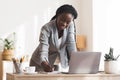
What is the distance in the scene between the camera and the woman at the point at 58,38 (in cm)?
230

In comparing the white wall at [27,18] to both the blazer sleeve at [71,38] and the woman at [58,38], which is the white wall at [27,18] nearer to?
the woman at [58,38]

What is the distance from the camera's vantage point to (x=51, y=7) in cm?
509

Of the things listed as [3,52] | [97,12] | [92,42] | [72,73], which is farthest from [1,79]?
[72,73]

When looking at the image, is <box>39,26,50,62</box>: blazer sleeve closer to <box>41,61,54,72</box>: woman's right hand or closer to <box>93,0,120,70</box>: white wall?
<box>41,61,54,72</box>: woman's right hand

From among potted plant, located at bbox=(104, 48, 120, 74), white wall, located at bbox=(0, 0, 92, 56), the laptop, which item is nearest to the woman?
the laptop

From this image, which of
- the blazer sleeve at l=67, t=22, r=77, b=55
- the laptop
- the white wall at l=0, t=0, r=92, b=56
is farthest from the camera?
the white wall at l=0, t=0, r=92, b=56

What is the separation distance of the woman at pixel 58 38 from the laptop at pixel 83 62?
243mm

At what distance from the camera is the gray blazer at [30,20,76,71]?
234 centimetres

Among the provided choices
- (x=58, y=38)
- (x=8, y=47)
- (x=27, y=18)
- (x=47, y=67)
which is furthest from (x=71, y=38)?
(x=27, y=18)

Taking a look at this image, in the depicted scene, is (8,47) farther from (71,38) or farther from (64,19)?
(64,19)

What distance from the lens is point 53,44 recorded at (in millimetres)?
2438

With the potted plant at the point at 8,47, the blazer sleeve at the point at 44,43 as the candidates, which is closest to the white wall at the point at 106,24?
the potted plant at the point at 8,47

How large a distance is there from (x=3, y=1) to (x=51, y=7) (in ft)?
2.76

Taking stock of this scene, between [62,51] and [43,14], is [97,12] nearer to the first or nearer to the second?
[43,14]
